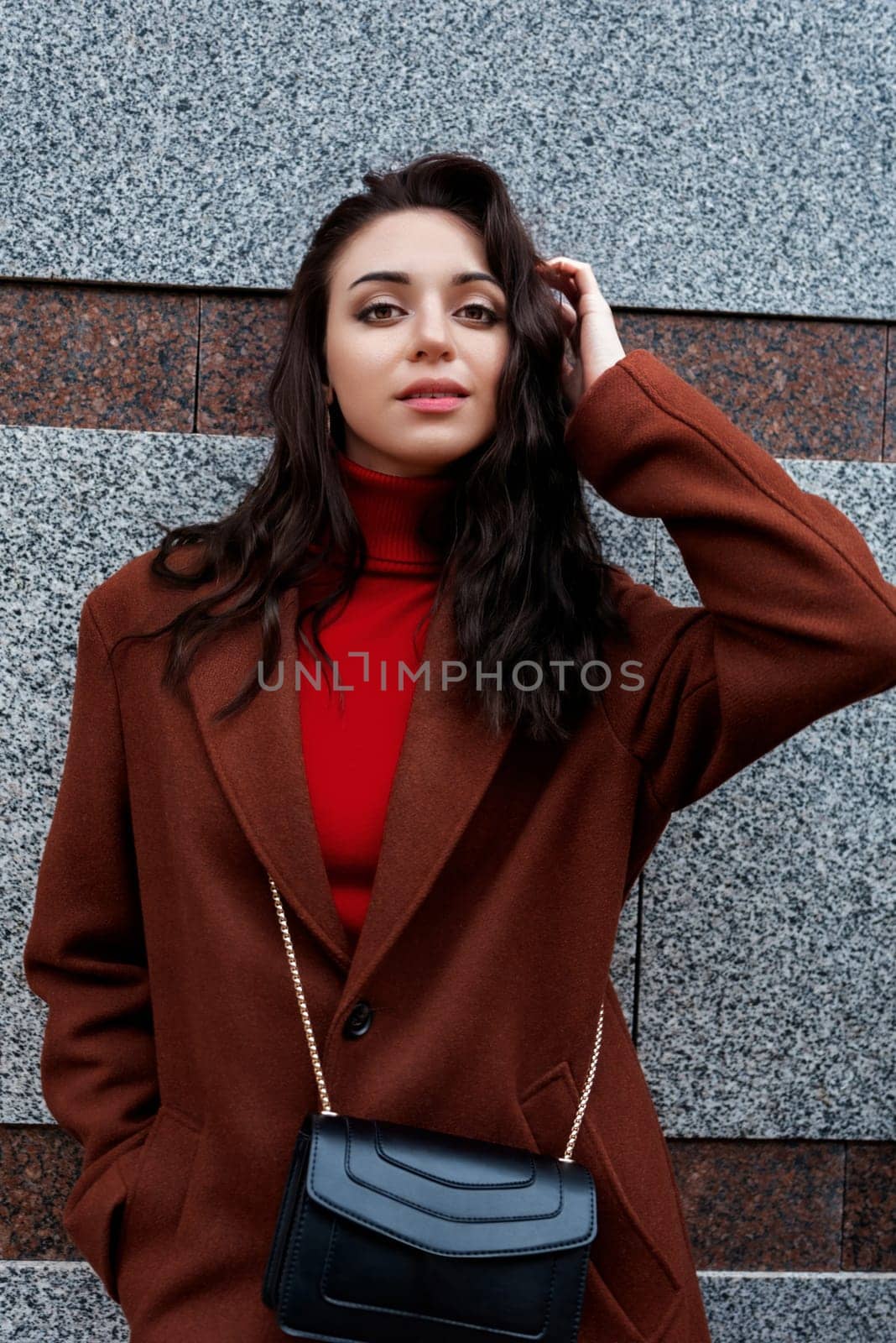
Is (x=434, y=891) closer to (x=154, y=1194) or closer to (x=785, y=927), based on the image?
(x=154, y=1194)

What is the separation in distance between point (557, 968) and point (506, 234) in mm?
1434

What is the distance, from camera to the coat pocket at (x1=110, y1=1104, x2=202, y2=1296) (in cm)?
204

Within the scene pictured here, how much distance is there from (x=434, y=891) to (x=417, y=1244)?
57 centimetres

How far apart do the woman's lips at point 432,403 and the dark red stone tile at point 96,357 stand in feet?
3.04

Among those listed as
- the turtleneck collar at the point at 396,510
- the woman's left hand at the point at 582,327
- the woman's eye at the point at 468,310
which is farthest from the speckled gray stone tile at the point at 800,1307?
the woman's eye at the point at 468,310

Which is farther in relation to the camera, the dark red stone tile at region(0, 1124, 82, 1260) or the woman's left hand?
the dark red stone tile at region(0, 1124, 82, 1260)

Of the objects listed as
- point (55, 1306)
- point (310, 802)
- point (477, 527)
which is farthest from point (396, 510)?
point (55, 1306)

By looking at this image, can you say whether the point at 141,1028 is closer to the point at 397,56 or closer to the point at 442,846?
the point at 442,846

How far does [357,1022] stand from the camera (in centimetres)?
193

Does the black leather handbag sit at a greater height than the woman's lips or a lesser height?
lesser

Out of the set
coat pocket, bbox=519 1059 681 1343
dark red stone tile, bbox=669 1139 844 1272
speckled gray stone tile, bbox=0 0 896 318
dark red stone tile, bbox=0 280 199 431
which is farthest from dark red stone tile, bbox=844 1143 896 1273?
dark red stone tile, bbox=0 280 199 431

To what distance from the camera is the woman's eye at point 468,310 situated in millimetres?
2178

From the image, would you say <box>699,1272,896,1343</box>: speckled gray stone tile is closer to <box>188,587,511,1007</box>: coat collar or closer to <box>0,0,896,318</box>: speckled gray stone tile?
<box>188,587,511,1007</box>: coat collar

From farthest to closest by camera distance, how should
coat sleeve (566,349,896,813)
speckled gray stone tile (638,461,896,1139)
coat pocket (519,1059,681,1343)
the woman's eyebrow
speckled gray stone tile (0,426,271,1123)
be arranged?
speckled gray stone tile (638,461,896,1139)
speckled gray stone tile (0,426,271,1123)
the woman's eyebrow
coat pocket (519,1059,681,1343)
coat sleeve (566,349,896,813)
